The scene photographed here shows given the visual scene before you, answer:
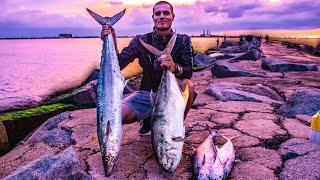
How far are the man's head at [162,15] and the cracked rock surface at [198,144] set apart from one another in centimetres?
133

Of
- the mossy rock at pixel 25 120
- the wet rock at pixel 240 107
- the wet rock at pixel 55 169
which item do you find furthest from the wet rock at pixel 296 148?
the mossy rock at pixel 25 120

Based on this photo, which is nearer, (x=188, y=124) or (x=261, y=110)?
(x=188, y=124)

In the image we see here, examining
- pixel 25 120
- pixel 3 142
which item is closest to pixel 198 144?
pixel 3 142

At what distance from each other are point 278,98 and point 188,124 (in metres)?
2.43

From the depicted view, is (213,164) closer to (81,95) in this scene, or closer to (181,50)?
(181,50)

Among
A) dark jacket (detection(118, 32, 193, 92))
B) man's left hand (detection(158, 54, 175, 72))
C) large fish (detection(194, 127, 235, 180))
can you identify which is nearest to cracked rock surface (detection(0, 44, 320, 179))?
large fish (detection(194, 127, 235, 180))

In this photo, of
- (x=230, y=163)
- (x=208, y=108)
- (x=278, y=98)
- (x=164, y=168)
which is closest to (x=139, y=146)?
(x=164, y=168)

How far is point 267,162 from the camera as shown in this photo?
3.66 meters

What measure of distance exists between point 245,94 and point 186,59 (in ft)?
8.67

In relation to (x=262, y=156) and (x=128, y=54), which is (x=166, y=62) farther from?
(x=262, y=156)

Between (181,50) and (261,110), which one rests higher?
(181,50)

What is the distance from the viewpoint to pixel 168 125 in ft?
10.9

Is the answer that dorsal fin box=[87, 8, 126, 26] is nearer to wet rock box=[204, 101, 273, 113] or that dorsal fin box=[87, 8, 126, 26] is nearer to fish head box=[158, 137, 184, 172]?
fish head box=[158, 137, 184, 172]

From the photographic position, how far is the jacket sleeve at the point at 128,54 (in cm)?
413
